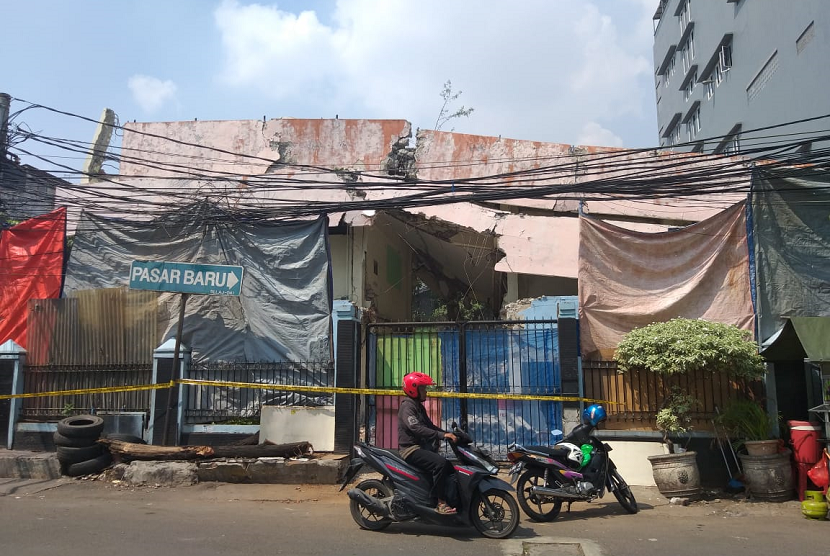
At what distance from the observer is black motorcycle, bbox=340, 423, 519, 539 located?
238 inches

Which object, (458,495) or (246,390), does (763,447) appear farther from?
(246,390)

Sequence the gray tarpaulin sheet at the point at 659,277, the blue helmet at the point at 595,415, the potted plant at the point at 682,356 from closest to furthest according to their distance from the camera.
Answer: the blue helmet at the point at 595,415
the potted plant at the point at 682,356
the gray tarpaulin sheet at the point at 659,277

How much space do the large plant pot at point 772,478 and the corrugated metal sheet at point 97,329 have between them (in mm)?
9465

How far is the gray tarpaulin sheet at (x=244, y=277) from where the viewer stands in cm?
1149

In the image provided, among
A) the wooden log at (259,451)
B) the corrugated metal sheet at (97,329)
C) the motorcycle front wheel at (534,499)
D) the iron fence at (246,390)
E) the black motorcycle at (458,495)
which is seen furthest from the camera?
the corrugated metal sheet at (97,329)

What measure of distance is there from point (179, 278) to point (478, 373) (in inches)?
192

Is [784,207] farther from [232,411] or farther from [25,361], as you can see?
[25,361]

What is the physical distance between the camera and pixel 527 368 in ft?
33.0

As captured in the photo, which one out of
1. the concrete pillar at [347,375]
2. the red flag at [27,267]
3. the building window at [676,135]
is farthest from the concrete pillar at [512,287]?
the building window at [676,135]

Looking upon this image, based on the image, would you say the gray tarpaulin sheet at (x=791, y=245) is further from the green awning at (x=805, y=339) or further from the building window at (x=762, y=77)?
the building window at (x=762, y=77)

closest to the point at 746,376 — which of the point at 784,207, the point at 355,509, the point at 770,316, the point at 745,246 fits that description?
the point at 770,316

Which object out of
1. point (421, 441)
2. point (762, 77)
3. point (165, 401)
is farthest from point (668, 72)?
point (421, 441)

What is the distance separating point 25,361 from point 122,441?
3.14 metres

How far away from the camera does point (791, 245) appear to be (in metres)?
10.2
